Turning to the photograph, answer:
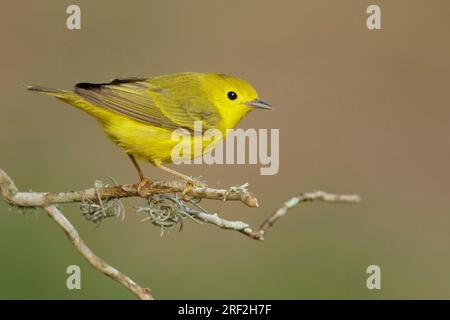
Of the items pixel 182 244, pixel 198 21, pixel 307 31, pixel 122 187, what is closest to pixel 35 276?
pixel 182 244

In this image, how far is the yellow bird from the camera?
5.68m

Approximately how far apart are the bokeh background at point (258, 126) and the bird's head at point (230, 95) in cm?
219

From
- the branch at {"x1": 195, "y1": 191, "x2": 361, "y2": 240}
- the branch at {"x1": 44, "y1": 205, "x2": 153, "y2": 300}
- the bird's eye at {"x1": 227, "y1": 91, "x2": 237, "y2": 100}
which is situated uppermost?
the bird's eye at {"x1": 227, "y1": 91, "x2": 237, "y2": 100}

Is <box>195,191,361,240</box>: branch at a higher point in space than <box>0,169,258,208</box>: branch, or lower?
lower

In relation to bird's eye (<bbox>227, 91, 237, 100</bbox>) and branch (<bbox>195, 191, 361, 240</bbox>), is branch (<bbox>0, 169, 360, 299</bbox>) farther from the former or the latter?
bird's eye (<bbox>227, 91, 237, 100</bbox>)

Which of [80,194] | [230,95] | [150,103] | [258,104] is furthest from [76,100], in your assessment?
[258,104]

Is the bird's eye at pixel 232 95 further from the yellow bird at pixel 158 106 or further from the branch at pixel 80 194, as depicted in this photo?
the branch at pixel 80 194

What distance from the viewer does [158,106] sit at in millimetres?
6035

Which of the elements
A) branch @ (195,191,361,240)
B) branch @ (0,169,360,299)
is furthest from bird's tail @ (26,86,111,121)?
branch @ (195,191,361,240)

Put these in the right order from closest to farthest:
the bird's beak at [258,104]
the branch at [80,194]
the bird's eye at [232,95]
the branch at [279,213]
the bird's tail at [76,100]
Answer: the branch at [279,213] → the branch at [80,194] → the bird's tail at [76,100] → the bird's beak at [258,104] → the bird's eye at [232,95]

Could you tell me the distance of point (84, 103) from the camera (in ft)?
18.6

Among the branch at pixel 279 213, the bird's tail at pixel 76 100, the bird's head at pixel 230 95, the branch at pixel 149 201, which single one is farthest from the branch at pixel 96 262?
the bird's head at pixel 230 95

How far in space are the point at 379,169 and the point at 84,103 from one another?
218 inches

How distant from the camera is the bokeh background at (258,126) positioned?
8.59 m
